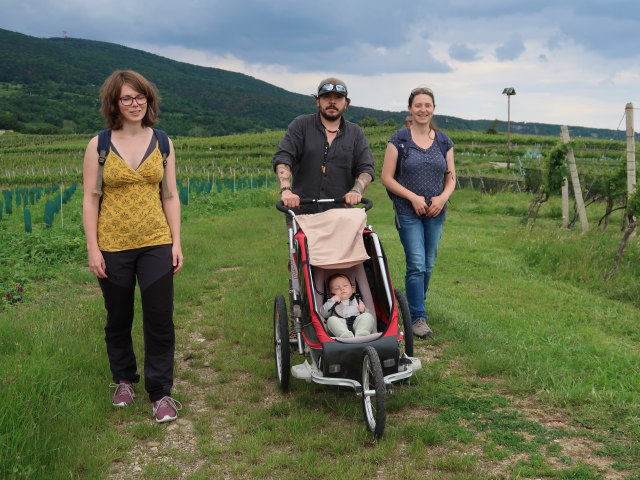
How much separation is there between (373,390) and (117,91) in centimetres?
235

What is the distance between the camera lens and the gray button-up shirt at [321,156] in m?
4.70

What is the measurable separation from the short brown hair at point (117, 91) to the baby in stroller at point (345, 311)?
5.46 ft

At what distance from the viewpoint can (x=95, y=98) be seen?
113 meters

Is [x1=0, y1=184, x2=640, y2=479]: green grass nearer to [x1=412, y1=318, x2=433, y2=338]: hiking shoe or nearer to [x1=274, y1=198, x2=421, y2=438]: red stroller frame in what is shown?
[x1=412, y1=318, x2=433, y2=338]: hiking shoe

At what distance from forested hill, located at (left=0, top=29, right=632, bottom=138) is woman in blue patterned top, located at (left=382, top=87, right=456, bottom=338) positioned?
79891 mm

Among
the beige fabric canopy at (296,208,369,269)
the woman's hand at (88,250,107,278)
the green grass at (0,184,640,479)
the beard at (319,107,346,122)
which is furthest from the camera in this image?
the beard at (319,107,346,122)

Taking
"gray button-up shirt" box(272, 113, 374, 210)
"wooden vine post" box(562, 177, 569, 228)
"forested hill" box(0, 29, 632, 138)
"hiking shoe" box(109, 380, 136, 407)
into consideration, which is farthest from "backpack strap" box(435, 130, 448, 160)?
"forested hill" box(0, 29, 632, 138)

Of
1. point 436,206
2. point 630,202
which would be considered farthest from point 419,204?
point 630,202

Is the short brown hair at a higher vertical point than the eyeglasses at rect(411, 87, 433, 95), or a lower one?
lower

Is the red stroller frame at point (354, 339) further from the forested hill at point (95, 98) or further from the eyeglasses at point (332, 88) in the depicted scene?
the forested hill at point (95, 98)

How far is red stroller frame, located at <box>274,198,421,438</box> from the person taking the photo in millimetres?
3580

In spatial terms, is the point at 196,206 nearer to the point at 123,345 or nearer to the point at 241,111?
the point at 123,345

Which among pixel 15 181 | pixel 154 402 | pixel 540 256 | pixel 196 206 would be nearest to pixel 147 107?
pixel 154 402

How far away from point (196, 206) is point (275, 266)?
353 inches
